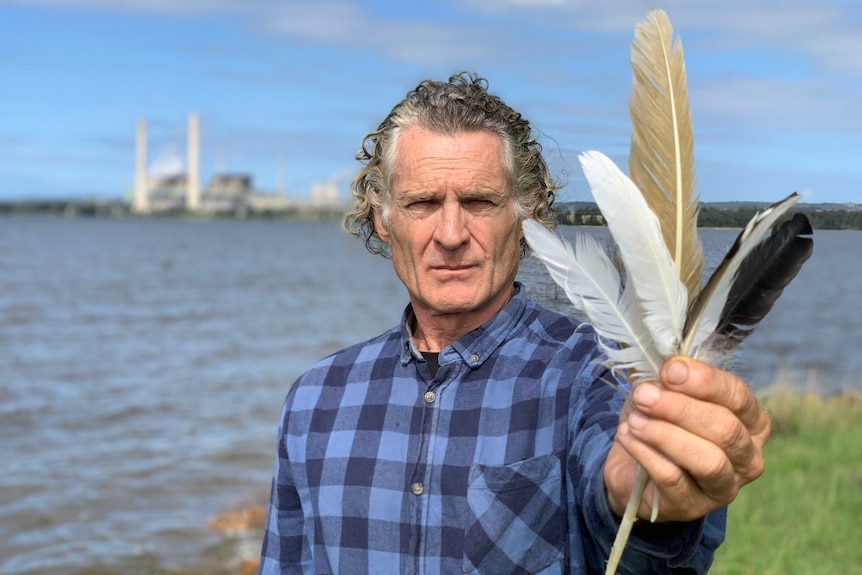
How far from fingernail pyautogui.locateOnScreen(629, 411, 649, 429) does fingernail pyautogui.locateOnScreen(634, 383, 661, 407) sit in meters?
Answer: 0.03

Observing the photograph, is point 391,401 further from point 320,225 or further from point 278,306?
point 320,225

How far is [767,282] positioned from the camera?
1.45 m

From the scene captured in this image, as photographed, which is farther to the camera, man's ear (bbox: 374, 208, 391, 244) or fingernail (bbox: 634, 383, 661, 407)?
man's ear (bbox: 374, 208, 391, 244)

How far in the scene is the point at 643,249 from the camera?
1.36 metres

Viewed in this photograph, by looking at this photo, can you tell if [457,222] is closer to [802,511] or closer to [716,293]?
[716,293]

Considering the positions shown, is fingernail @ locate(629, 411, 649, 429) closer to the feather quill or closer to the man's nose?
the feather quill

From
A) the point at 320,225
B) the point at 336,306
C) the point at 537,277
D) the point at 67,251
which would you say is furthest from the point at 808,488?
the point at 320,225

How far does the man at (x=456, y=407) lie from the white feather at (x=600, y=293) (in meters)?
0.31

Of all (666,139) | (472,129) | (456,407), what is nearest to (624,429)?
(666,139)

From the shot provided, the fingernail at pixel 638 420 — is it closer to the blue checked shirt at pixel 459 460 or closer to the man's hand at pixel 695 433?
the man's hand at pixel 695 433

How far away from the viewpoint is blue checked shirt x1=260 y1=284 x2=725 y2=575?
1955mm

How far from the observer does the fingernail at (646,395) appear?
1.29m

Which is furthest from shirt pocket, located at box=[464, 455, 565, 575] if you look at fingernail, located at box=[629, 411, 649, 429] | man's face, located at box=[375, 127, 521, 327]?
fingernail, located at box=[629, 411, 649, 429]

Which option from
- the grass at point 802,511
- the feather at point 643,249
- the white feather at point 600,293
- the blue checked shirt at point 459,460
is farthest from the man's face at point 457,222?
the grass at point 802,511
